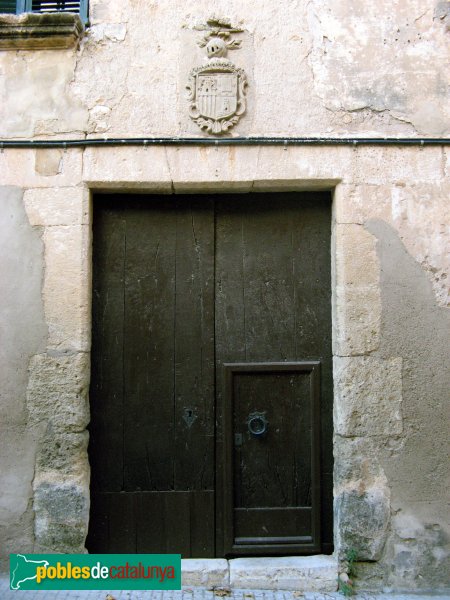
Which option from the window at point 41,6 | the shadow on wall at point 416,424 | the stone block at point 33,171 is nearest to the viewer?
the shadow on wall at point 416,424

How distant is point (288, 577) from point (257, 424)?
0.78m

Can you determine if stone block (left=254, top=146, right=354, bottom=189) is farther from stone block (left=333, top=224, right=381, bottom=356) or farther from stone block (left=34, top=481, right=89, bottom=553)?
stone block (left=34, top=481, right=89, bottom=553)

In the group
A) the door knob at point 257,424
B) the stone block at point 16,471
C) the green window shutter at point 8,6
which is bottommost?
the stone block at point 16,471

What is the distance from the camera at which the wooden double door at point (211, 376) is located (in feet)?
9.49

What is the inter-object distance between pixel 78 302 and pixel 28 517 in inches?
44.1

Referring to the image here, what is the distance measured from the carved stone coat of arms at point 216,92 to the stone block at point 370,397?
141cm

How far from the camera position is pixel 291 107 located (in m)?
2.84

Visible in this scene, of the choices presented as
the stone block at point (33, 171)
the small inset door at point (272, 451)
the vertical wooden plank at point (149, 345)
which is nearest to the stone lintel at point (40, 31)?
the stone block at point (33, 171)

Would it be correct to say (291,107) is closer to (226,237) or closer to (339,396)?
(226,237)

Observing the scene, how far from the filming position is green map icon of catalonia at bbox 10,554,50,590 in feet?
8.73

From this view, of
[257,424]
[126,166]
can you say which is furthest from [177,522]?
[126,166]

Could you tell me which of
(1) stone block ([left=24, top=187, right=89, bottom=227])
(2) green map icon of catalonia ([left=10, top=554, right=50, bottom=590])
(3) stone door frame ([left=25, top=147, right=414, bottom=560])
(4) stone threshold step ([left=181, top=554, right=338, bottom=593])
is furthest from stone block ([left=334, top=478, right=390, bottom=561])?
(1) stone block ([left=24, top=187, right=89, bottom=227])

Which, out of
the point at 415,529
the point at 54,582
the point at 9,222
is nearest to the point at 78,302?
the point at 9,222

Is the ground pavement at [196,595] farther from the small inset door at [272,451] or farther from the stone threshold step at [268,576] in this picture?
the small inset door at [272,451]
